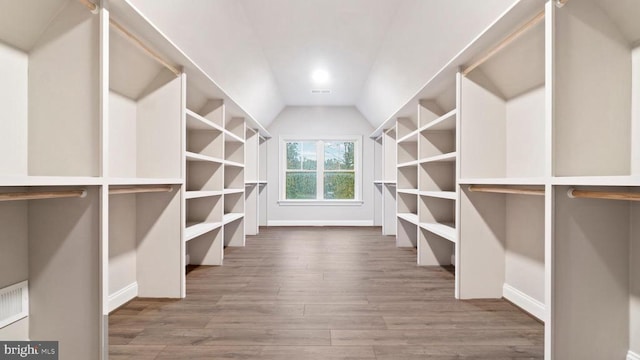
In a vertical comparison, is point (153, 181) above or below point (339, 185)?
above

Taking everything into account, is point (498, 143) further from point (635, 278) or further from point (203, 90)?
point (203, 90)

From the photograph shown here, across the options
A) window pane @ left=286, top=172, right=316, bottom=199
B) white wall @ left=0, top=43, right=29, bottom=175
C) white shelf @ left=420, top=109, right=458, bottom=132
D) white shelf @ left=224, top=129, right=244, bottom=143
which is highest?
white shelf @ left=224, top=129, right=244, bottom=143

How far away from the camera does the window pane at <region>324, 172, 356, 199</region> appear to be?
662 cm

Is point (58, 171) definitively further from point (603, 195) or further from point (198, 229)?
point (603, 195)

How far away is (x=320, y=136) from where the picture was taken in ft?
21.4

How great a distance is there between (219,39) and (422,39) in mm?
1846

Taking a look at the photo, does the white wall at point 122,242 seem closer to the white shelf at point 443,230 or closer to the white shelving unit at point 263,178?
the white shelf at point 443,230

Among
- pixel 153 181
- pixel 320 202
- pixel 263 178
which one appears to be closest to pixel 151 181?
pixel 153 181

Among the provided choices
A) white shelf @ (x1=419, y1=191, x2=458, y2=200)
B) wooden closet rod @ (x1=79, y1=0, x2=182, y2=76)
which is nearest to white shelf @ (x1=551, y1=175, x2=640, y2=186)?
white shelf @ (x1=419, y1=191, x2=458, y2=200)

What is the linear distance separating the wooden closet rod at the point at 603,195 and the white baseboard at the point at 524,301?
1045 millimetres

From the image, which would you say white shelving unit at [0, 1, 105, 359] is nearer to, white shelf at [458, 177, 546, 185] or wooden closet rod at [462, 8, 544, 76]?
white shelf at [458, 177, 546, 185]

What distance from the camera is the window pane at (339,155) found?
6621 mm

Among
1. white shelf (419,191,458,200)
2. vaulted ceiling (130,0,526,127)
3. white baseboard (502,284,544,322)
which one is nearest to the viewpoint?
white baseboard (502,284,544,322)

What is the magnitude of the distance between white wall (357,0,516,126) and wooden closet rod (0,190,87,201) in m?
2.47
